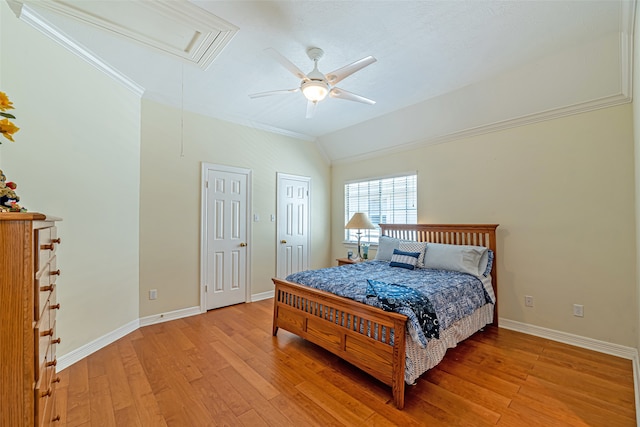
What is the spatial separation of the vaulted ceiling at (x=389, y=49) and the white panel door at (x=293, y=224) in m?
1.57

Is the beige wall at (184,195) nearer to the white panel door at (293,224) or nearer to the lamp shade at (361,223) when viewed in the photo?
the white panel door at (293,224)

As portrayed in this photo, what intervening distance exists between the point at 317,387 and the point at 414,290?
112 centimetres

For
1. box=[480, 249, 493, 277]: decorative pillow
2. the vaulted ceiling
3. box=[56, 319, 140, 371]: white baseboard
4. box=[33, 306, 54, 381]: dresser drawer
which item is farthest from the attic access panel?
box=[480, 249, 493, 277]: decorative pillow

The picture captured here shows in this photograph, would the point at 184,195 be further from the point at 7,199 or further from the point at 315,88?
the point at 7,199

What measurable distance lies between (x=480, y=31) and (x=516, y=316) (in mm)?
3052

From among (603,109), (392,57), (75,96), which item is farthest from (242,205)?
(603,109)

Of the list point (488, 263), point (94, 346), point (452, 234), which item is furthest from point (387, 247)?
point (94, 346)

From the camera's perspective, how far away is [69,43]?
2.41 m

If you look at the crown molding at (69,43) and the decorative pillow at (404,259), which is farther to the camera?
the decorative pillow at (404,259)

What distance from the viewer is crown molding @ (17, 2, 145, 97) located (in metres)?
2.11

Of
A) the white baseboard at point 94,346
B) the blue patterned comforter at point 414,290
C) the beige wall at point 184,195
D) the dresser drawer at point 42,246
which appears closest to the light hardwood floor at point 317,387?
the white baseboard at point 94,346

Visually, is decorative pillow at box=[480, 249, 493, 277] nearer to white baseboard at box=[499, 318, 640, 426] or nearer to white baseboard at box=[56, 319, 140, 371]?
white baseboard at box=[499, 318, 640, 426]

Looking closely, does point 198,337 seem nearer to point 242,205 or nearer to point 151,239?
point 151,239

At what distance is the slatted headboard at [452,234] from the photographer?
3369 mm
